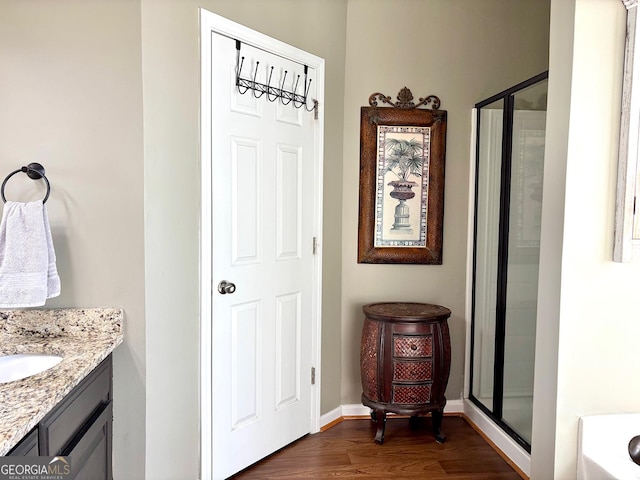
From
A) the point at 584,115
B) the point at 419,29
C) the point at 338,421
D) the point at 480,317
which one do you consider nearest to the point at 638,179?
the point at 584,115

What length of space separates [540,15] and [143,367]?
3133mm

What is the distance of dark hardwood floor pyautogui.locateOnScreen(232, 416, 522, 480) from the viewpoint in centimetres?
251

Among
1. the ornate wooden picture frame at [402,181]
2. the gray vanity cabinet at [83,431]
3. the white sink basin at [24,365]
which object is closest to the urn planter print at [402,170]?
the ornate wooden picture frame at [402,181]

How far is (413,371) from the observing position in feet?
9.18

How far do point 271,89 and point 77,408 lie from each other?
1.71 metres

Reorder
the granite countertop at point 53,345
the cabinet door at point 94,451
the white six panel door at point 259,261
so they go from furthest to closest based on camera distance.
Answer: the white six panel door at point 259,261, the cabinet door at point 94,451, the granite countertop at point 53,345

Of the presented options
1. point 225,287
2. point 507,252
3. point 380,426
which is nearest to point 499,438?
point 380,426

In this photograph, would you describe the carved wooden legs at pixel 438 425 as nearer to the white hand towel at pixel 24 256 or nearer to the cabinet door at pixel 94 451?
the cabinet door at pixel 94 451

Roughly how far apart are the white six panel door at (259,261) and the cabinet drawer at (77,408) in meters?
0.60

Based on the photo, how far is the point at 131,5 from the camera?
1.92 meters

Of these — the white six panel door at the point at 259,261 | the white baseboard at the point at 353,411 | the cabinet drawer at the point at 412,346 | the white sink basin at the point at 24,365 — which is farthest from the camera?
the white baseboard at the point at 353,411

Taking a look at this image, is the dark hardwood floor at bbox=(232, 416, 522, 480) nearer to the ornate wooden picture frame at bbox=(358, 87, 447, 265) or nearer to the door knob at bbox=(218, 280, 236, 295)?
the door knob at bbox=(218, 280, 236, 295)

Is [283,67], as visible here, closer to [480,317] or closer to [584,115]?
[584,115]

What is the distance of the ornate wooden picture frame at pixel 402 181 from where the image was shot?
3127mm
